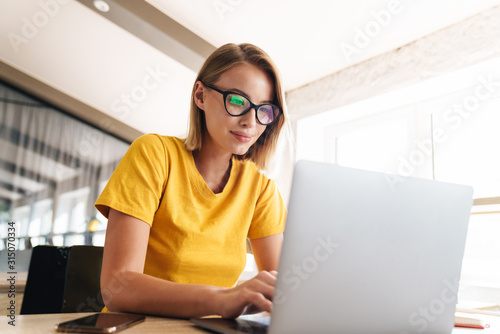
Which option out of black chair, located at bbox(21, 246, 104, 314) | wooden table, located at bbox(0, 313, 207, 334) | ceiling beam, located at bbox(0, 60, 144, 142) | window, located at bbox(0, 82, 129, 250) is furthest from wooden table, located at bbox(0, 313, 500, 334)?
window, located at bbox(0, 82, 129, 250)

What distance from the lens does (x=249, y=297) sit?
634 millimetres

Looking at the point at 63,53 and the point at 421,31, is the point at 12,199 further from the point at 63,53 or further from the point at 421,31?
the point at 421,31

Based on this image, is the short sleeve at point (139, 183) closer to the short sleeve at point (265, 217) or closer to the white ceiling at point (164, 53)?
the short sleeve at point (265, 217)

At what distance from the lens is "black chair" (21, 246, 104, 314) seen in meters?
1.30

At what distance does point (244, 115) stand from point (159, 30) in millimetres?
2322

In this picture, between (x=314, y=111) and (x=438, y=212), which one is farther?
(x=314, y=111)

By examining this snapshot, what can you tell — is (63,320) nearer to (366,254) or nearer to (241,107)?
(366,254)

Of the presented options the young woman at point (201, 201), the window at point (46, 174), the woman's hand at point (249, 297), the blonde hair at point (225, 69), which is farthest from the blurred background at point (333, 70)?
the woman's hand at point (249, 297)

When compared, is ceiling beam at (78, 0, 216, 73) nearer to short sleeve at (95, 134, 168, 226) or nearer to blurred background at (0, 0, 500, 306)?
blurred background at (0, 0, 500, 306)

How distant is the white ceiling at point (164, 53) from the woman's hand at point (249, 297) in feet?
6.93

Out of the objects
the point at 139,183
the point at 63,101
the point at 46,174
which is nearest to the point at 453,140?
the point at 139,183

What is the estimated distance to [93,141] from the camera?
6.24 meters

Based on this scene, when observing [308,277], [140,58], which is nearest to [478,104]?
[308,277]

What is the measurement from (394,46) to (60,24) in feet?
10.4
